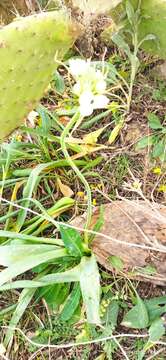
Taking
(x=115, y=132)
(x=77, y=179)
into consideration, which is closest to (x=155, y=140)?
(x=115, y=132)

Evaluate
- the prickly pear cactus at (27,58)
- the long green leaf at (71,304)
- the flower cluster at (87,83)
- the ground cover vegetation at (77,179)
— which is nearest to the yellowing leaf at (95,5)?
the ground cover vegetation at (77,179)

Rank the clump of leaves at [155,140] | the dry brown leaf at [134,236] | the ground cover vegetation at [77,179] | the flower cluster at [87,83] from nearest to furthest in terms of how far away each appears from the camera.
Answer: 1. the flower cluster at [87,83]
2. the ground cover vegetation at [77,179]
3. the dry brown leaf at [134,236]
4. the clump of leaves at [155,140]

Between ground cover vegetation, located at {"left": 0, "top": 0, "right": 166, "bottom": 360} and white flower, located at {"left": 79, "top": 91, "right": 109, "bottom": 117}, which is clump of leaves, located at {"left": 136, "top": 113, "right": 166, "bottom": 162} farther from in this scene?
white flower, located at {"left": 79, "top": 91, "right": 109, "bottom": 117}

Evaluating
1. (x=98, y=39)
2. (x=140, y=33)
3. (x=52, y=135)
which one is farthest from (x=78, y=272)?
(x=98, y=39)

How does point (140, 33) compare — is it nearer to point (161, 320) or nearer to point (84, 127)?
point (84, 127)

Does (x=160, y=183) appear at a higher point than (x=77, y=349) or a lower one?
higher

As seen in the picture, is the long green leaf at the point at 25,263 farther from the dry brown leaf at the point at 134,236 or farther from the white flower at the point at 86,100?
the white flower at the point at 86,100
